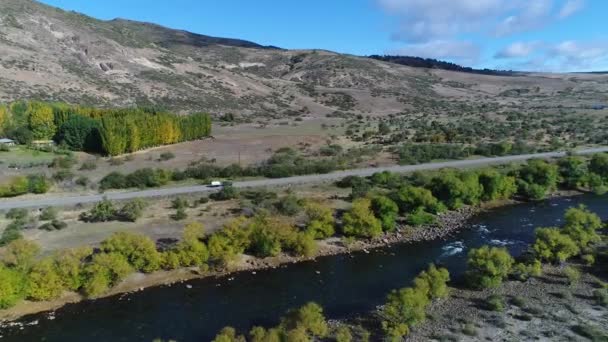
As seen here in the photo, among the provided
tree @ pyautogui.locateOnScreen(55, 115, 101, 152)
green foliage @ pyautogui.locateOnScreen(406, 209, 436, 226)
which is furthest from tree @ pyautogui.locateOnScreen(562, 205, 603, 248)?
tree @ pyautogui.locateOnScreen(55, 115, 101, 152)

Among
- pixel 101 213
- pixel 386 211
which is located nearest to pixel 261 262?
pixel 386 211

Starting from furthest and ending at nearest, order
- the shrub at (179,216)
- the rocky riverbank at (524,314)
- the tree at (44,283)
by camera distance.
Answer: the shrub at (179,216)
the tree at (44,283)
the rocky riverbank at (524,314)

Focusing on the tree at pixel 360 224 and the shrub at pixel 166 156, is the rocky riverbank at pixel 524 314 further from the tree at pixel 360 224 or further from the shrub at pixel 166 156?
the shrub at pixel 166 156

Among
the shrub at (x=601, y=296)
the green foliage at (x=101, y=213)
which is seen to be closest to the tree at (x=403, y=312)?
the shrub at (x=601, y=296)

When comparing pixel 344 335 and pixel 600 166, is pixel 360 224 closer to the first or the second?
pixel 344 335

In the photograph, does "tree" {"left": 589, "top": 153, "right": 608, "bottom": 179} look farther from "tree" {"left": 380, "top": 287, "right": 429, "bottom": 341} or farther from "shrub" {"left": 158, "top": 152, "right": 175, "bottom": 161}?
"shrub" {"left": 158, "top": 152, "right": 175, "bottom": 161}

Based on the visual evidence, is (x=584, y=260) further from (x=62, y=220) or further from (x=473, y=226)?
(x=62, y=220)
